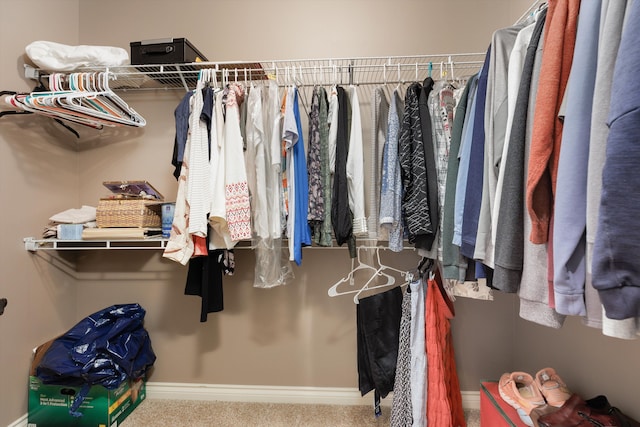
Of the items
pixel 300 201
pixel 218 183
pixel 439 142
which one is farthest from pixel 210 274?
pixel 439 142

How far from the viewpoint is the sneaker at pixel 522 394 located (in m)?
1.25

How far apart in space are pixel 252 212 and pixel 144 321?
1141 mm

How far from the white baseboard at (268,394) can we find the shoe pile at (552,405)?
530 mm

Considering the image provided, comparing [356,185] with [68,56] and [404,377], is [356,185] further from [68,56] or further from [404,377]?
[68,56]

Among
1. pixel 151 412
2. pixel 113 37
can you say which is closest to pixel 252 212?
pixel 151 412

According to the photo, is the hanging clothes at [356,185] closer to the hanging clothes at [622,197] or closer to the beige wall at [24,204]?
the hanging clothes at [622,197]

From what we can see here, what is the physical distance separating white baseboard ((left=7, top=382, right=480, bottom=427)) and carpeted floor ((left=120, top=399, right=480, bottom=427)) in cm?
3

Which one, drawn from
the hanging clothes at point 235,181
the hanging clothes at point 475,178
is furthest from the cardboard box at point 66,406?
the hanging clothes at point 475,178

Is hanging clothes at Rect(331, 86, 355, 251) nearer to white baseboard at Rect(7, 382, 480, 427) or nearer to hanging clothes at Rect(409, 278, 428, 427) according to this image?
hanging clothes at Rect(409, 278, 428, 427)

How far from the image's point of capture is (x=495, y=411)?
4.50 feet

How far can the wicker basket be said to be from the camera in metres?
1.63

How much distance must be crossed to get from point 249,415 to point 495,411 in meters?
1.26

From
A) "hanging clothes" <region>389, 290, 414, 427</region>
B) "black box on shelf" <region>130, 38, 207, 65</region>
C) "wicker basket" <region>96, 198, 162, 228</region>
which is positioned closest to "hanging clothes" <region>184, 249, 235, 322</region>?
"wicker basket" <region>96, 198, 162, 228</region>

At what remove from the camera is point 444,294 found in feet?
4.99
